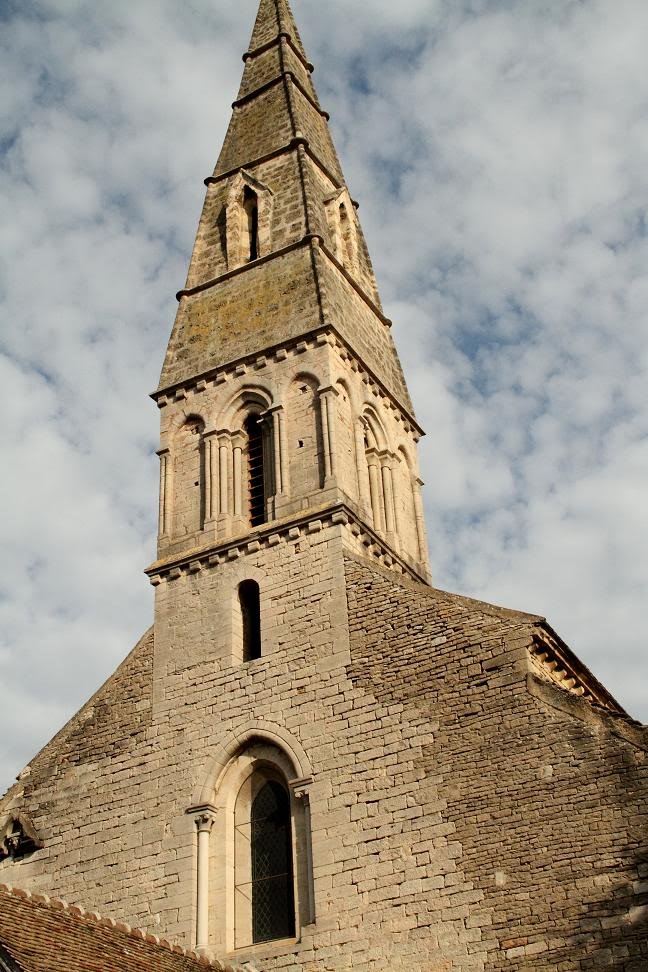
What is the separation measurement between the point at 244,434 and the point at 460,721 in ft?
22.9

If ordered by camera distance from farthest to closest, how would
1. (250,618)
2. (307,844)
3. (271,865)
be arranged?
(250,618)
(271,865)
(307,844)

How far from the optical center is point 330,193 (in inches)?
893

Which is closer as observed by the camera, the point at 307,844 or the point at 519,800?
the point at 519,800

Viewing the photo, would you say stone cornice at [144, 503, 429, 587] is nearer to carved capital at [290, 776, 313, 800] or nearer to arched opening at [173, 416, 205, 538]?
arched opening at [173, 416, 205, 538]

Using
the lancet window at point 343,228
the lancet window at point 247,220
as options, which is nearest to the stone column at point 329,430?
A: the lancet window at point 247,220

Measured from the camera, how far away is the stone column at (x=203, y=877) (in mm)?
14938

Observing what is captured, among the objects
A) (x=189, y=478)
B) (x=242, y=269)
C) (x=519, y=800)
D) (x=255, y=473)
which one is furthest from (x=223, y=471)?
(x=519, y=800)

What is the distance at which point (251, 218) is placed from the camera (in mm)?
22500

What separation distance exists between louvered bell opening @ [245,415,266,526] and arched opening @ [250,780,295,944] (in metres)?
4.49

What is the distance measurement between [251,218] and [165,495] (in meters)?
6.30

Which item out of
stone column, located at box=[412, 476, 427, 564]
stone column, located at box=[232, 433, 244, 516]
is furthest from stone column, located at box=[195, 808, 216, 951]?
stone column, located at box=[412, 476, 427, 564]

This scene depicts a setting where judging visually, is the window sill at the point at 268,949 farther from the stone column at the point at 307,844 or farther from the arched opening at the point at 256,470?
the arched opening at the point at 256,470

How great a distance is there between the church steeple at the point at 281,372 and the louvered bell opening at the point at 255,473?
23 millimetres

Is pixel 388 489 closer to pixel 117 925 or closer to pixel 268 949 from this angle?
pixel 268 949
